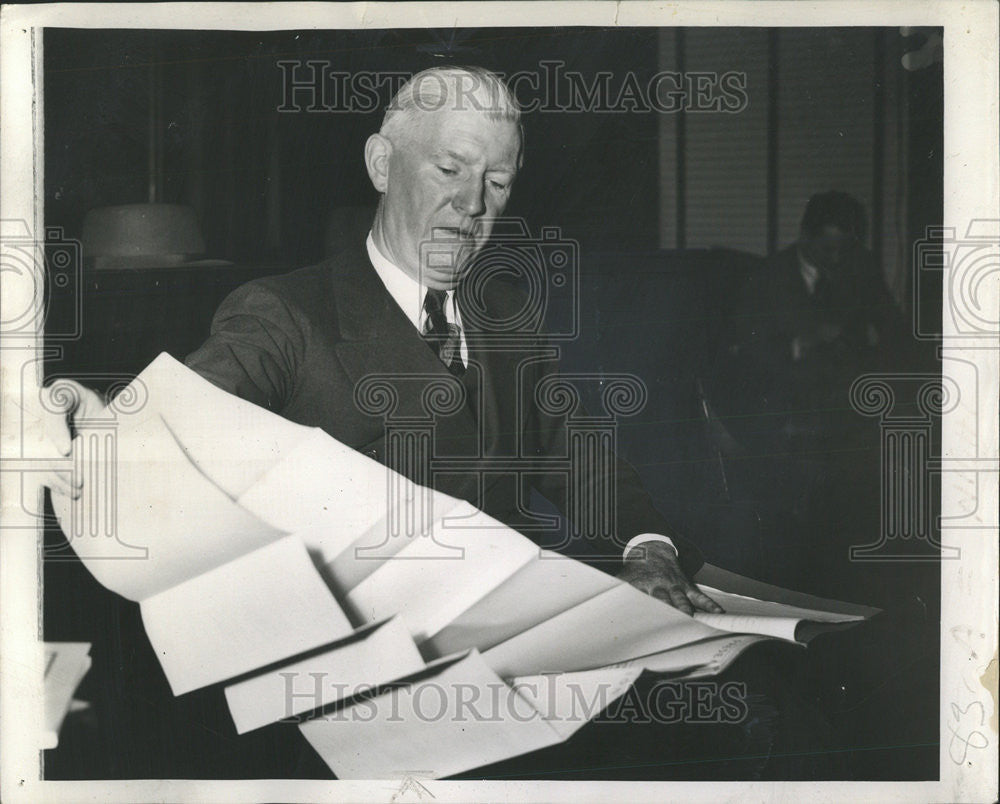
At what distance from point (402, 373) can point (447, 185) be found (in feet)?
1.06

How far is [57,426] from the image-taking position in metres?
1.70

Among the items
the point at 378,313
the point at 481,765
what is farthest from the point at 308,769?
the point at 378,313

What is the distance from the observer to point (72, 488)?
1.69 meters

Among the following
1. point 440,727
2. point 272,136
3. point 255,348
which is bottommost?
point 440,727

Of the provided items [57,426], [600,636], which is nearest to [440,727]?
[600,636]

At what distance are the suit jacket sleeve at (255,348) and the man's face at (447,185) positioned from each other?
22 cm

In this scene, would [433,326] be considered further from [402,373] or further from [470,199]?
[470,199]

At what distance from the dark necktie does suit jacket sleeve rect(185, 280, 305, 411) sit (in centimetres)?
21

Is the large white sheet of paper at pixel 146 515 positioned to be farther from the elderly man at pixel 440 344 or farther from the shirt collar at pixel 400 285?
the shirt collar at pixel 400 285

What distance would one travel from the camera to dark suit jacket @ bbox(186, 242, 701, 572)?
166 cm

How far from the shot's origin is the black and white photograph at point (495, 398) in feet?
5.46

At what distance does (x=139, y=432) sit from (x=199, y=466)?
0.39 feet

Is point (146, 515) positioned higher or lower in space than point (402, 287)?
lower

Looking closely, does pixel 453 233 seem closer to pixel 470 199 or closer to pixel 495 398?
pixel 470 199
